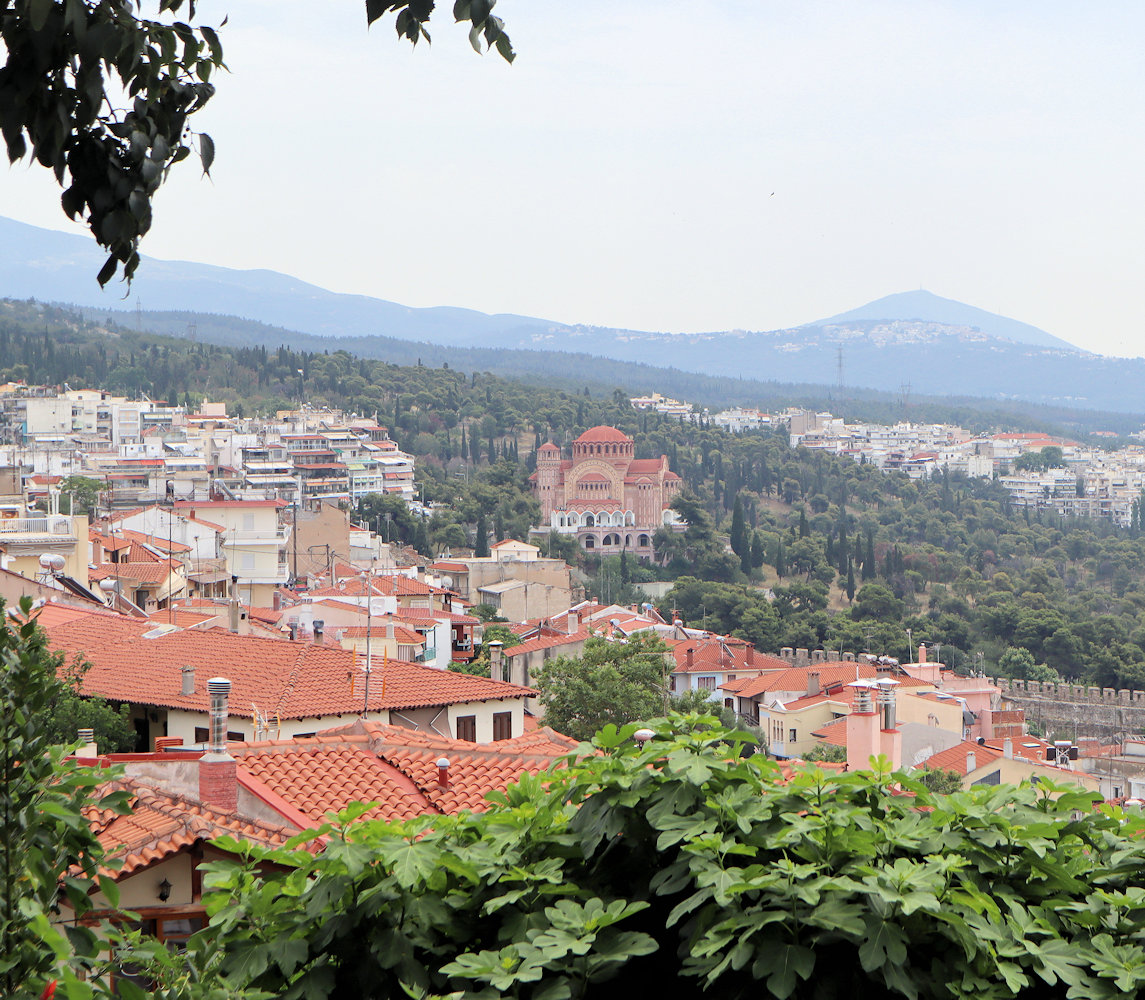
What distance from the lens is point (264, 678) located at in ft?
42.3

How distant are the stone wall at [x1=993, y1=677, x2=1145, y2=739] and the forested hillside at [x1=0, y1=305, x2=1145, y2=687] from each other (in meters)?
5.25

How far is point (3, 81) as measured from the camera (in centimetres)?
247

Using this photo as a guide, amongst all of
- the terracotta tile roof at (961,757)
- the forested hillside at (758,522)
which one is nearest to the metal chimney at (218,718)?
the terracotta tile roof at (961,757)

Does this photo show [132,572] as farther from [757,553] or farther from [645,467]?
[645,467]

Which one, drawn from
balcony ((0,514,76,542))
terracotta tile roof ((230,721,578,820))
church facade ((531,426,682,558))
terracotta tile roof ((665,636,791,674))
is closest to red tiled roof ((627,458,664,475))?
church facade ((531,426,682,558))

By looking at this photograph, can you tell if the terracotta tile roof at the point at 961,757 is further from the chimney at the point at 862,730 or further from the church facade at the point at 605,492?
the church facade at the point at 605,492

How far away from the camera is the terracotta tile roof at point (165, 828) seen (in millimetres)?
6613

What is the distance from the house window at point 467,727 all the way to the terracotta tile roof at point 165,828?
217 inches

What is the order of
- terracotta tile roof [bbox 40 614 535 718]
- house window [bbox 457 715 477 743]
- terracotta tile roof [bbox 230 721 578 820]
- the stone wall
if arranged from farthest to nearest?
1. the stone wall
2. house window [bbox 457 715 477 743]
3. terracotta tile roof [bbox 40 614 535 718]
4. terracotta tile roof [bbox 230 721 578 820]

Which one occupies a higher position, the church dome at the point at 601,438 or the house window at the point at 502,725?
the house window at the point at 502,725

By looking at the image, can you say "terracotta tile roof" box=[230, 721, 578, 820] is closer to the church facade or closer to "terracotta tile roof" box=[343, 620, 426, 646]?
"terracotta tile roof" box=[343, 620, 426, 646]

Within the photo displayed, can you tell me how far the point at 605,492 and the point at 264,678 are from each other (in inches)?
3397

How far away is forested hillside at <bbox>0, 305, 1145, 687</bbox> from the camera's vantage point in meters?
57.8

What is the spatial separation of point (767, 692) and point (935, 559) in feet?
145
